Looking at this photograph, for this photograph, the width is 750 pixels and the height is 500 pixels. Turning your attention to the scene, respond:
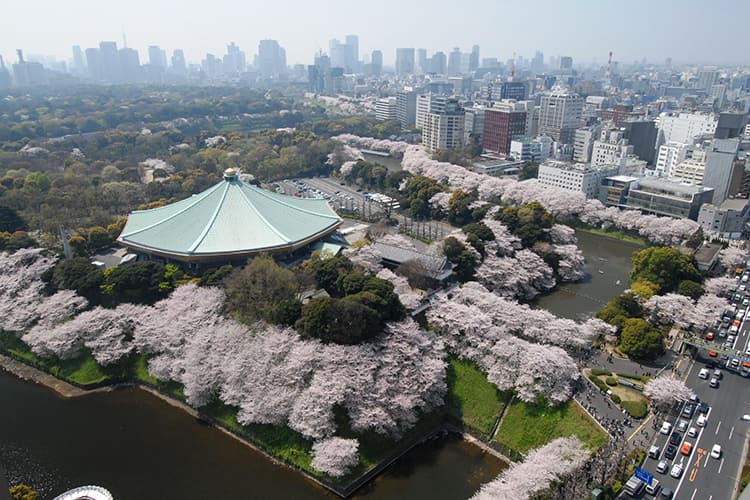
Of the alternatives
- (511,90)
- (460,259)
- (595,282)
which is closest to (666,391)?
(460,259)

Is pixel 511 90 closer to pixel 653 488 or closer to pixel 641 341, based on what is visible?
pixel 641 341

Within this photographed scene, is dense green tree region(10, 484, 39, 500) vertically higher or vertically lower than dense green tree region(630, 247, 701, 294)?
lower

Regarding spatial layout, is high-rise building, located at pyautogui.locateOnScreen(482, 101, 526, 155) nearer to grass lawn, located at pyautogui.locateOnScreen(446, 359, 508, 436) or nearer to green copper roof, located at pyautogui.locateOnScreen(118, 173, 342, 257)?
green copper roof, located at pyautogui.locateOnScreen(118, 173, 342, 257)

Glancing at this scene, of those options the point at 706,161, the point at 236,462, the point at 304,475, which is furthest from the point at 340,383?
the point at 706,161

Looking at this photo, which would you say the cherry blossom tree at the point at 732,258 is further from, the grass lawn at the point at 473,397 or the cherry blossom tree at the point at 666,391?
the grass lawn at the point at 473,397

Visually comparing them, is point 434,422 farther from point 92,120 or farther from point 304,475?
point 92,120

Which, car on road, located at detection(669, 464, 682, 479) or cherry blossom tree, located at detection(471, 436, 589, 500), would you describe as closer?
cherry blossom tree, located at detection(471, 436, 589, 500)

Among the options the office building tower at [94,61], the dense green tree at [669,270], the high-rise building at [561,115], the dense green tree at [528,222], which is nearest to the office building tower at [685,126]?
the high-rise building at [561,115]

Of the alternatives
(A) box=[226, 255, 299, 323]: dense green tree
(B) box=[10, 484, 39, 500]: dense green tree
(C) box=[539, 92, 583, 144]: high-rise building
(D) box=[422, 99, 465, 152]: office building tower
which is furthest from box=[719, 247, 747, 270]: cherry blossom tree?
(C) box=[539, 92, 583, 144]: high-rise building
